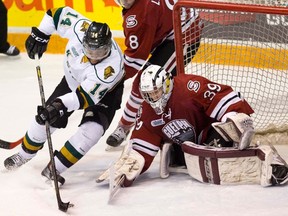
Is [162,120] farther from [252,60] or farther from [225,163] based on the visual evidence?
[252,60]

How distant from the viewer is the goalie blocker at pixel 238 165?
322cm

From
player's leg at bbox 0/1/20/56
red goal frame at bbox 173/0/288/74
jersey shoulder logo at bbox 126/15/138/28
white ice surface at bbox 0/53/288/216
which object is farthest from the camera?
player's leg at bbox 0/1/20/56

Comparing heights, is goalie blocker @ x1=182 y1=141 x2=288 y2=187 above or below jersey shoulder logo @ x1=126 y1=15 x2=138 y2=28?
below

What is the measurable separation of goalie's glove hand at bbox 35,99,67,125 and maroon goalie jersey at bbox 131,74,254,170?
0.38m

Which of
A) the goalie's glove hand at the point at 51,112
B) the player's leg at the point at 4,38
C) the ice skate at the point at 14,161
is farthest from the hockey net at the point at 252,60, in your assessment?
the player's leg at the point at 4,38

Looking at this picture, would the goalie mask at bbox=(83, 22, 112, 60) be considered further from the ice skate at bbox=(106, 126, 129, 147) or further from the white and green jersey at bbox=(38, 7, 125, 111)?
the ice skate at bbox=(106, 126, 129, 147)

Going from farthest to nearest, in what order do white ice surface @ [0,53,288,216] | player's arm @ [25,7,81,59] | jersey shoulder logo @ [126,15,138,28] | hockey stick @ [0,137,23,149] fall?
1. hockey stick @ [0,137,23,149]
2. jersey shoulder logo @ [126,15,138,28]
3. player's arm @ [25,7,81,59]
4. white ice surface @ [0,53,288,216]

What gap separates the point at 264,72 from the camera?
398 centimetres

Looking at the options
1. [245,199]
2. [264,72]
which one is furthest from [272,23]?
[245,199]

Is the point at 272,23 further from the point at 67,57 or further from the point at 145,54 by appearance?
the point at 67,57

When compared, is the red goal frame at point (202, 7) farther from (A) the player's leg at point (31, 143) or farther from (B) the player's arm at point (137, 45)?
(A) the player's leg at point (31, 143)

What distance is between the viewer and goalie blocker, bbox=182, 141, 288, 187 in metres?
3.22

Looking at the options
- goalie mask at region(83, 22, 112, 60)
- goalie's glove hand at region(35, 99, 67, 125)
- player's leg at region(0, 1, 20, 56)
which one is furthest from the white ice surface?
player's leg at region(0, 1, 20, 56)

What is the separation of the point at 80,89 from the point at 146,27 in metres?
0.60
